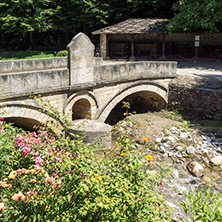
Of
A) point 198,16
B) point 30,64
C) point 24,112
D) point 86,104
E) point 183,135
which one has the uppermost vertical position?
point 198,16

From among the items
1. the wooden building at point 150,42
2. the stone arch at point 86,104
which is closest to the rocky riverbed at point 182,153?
the stone arch at point 86,104

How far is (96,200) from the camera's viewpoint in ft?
12.1

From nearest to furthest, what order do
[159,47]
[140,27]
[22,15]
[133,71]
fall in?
[133,71], [140,27], [159,47], [22,15]

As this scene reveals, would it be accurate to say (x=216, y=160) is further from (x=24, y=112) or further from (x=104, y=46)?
(x=104, y=46)

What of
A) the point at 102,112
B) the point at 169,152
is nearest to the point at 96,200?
the point at 169,152

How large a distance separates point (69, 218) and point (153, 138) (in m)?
8.52

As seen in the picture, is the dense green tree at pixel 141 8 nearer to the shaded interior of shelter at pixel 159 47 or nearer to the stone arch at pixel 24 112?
the shaded interior of shelter at pixel 159 47

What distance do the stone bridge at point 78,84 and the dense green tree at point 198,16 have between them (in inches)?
175

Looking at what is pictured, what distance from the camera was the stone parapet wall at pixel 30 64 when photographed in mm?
12133

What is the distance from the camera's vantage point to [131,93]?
13.2 meters

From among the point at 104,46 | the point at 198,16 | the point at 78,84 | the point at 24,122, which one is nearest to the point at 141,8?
the point at 104,46

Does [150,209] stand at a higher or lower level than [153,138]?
higher

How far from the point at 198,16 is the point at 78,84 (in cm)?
1030

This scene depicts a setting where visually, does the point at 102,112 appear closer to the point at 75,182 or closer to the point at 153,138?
the point at 153,138
